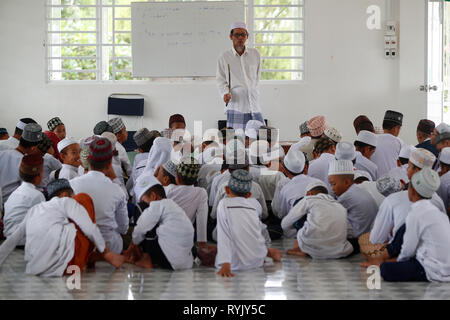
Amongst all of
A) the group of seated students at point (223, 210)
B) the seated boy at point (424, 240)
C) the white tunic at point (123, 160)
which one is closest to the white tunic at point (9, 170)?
the group of seated students at point (223, 210)

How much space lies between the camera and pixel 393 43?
906cm

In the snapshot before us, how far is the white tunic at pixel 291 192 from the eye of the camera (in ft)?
15.4

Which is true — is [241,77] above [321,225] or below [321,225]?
above

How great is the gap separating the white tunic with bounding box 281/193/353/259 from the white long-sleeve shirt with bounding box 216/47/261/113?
9.29 feet

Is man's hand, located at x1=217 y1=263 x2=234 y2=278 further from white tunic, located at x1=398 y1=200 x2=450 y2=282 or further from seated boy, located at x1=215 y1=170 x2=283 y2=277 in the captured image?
white tunic, located at x1=398 y1=200 x2=450 y2=282

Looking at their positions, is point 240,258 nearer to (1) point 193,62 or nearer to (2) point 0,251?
(2) point 0,251

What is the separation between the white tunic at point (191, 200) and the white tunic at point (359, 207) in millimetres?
949

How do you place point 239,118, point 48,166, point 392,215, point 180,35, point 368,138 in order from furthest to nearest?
1. point 180,35
2. point 239,118
3. point 368,138
4. point 48,166
5. point 392,215

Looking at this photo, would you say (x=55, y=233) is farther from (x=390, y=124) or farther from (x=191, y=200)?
(x=390, y=124)

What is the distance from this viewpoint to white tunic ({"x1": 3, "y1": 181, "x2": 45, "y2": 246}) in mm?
4410

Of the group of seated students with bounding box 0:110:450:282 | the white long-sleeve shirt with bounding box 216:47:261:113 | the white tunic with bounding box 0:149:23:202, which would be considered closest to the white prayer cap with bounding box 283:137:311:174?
the group of seated students with bounding box 0:110:450:282

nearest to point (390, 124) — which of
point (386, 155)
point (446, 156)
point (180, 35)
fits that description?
point (386, 155)

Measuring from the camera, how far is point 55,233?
380 cm

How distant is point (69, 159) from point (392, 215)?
8.49ft
